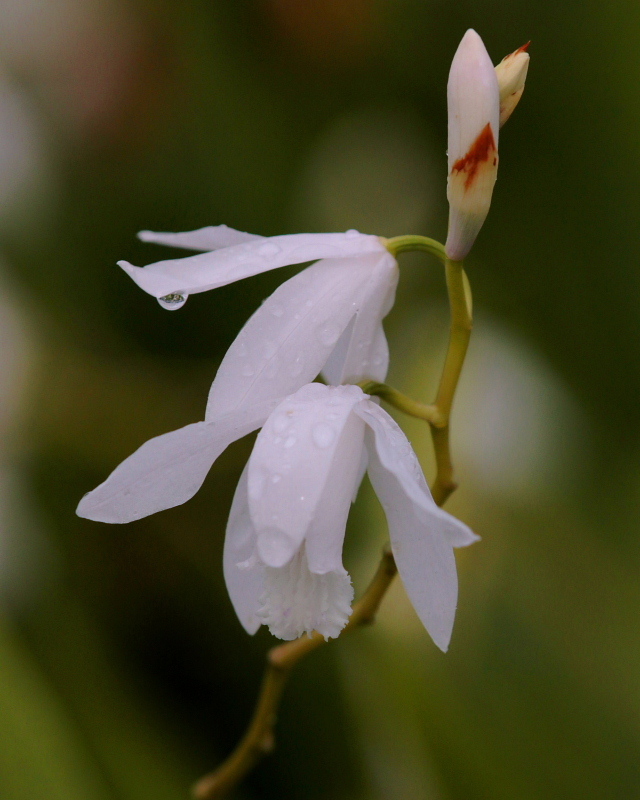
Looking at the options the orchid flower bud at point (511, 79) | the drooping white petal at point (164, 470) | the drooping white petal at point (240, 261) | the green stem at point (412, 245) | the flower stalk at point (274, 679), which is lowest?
the flower stalk at point (274, 679)

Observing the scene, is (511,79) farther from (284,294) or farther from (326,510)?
(326,510)

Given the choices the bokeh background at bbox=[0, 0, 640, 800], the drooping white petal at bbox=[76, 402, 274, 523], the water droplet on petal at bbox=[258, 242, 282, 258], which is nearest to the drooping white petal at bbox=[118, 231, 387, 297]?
the water droplet on petal at bbox=[258, 242, 282, 258]

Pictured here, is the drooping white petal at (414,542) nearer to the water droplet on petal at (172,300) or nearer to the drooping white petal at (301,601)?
the drooping white petal at (301,601)

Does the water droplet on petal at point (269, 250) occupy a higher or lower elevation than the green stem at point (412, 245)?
higher

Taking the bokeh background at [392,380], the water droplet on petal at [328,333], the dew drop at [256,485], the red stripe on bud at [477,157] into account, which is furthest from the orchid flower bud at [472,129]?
the bokeh background at [392,380]

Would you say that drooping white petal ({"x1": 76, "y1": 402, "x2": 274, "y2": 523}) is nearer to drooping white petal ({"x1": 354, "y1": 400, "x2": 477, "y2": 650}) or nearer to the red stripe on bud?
drooping white petal ({"x1": 354, "y1": 400, "x2": 477, "y2": 650})

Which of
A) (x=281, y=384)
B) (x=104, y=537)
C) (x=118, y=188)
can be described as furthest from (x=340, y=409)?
(x=118, y=188)

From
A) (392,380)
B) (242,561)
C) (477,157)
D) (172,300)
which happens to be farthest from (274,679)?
(392,380)
